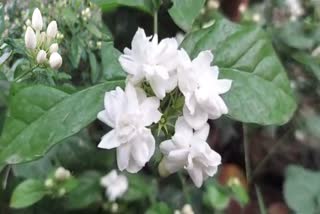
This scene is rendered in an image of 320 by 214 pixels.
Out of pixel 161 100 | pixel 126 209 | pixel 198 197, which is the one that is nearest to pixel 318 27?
pixel 198 197

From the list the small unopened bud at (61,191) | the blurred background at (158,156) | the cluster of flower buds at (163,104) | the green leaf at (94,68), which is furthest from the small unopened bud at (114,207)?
the cluster of flower buds at (163,104)

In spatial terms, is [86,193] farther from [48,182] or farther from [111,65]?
[111,65]

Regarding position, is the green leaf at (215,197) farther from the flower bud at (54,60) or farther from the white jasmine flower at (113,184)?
the flower bud at (54,60)

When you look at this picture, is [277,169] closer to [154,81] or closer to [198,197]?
→ [198,197]

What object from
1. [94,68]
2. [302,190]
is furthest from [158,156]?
[302,190]

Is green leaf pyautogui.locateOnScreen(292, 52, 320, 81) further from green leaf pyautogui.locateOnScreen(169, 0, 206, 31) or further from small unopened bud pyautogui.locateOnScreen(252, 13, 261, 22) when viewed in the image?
green leaf pyautogui.locateOnScreen(169, 0, 206, 31)

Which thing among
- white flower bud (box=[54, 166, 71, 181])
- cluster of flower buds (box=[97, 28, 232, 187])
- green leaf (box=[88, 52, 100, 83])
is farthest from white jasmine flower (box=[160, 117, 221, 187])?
white flower bud (box=[54, 166, 71, 181])
